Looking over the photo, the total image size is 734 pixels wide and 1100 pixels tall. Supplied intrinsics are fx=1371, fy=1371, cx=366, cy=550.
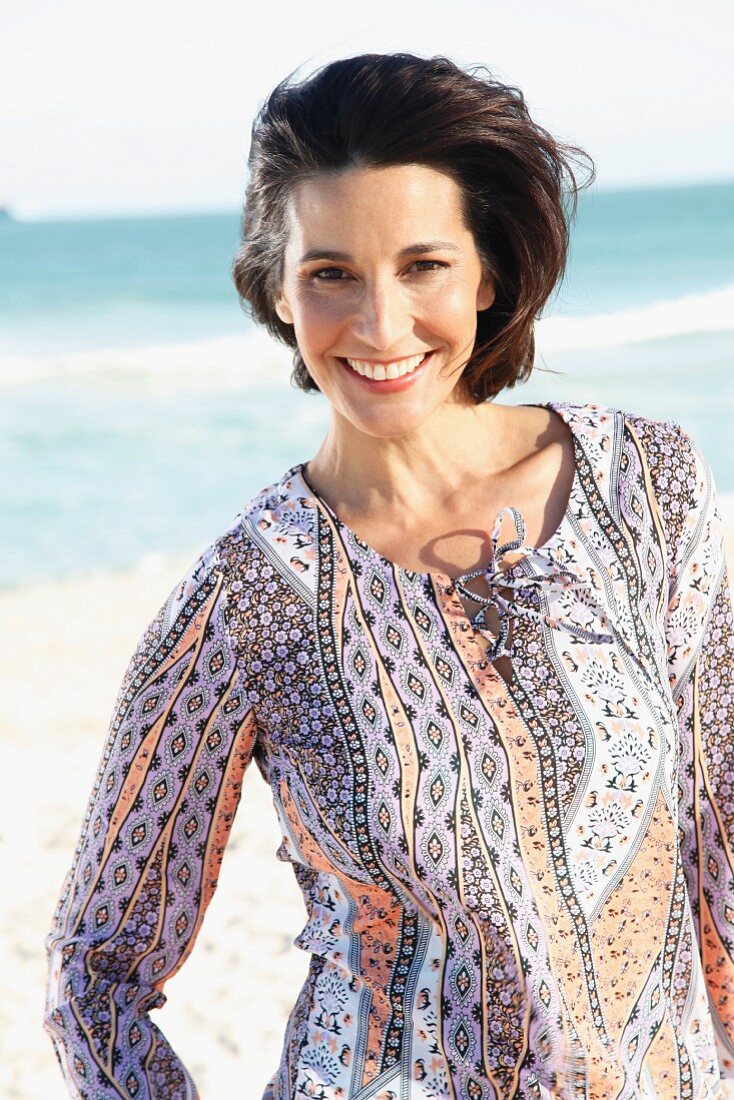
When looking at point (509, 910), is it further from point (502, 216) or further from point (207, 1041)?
Answer: point (207, 1041)

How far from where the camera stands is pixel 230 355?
2291cm

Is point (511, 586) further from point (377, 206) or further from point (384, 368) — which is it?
point (377, 206)

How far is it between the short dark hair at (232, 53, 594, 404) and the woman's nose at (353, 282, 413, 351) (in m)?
0.18

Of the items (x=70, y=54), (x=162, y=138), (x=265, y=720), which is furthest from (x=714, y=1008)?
(x=162, y=138)

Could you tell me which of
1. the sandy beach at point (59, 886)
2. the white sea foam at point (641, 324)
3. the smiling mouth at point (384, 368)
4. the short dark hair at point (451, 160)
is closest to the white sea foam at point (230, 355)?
the white sea foam at point (641, 324)

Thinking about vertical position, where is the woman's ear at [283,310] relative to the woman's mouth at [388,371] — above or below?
above

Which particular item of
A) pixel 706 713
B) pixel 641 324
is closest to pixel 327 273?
pixel 706 713

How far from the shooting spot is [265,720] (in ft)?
6.21

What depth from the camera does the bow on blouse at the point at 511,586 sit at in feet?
6.22

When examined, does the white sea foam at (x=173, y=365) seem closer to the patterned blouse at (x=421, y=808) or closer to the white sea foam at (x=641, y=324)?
the white sea foam at (x=641, y=324)

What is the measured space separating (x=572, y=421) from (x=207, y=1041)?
3.38 m

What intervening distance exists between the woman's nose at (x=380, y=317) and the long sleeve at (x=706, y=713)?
19.2 inches

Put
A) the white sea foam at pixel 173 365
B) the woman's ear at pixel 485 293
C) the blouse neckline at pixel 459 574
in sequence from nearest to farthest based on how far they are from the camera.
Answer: the blouse neckline at pixel 459 574 → the woman's ear at pixel 485 293 → the white sea foam at pixel 173 365

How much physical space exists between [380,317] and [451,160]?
0.28 meters
